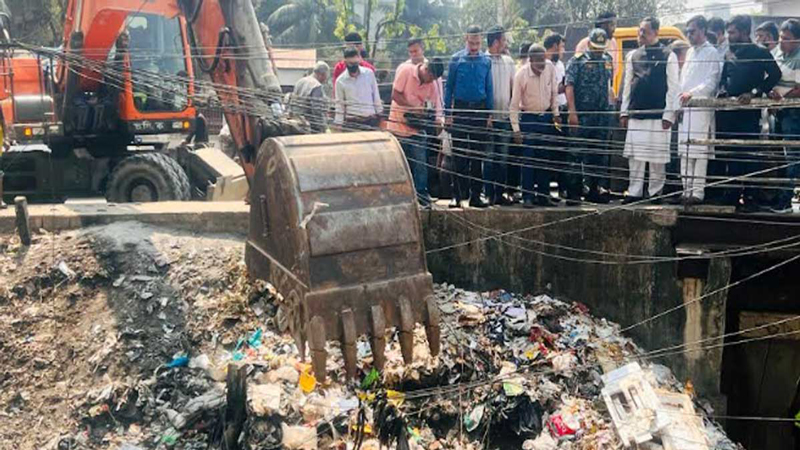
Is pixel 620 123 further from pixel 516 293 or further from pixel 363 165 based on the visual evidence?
pixel 363 165

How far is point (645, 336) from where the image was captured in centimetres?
794

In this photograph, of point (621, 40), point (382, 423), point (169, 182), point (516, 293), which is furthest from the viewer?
point (621, 40)

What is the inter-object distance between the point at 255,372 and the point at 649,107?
423 cm

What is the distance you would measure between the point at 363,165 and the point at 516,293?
3.78 m

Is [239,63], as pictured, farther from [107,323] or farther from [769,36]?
[769,36]

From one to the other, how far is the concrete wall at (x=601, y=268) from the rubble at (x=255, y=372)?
0.73 ft

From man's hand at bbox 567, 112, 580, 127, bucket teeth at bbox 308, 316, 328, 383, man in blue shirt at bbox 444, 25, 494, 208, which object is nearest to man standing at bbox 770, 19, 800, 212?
man's hand at bbox 567, 112, 580, 127

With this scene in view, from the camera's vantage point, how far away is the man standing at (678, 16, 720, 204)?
764 cm

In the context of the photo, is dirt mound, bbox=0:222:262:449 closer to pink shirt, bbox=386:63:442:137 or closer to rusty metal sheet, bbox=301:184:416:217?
pink shirt, bbox=386:63:442:137

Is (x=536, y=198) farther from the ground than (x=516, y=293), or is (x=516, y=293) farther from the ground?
(x=536, y=198)

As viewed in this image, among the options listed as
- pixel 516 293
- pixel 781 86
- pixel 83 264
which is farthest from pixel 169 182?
pixel 781 86

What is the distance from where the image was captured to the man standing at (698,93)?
25.1ft

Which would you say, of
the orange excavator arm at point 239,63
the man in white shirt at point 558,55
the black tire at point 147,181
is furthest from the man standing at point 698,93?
the black tire at point 147,181

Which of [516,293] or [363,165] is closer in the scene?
[363,165]
